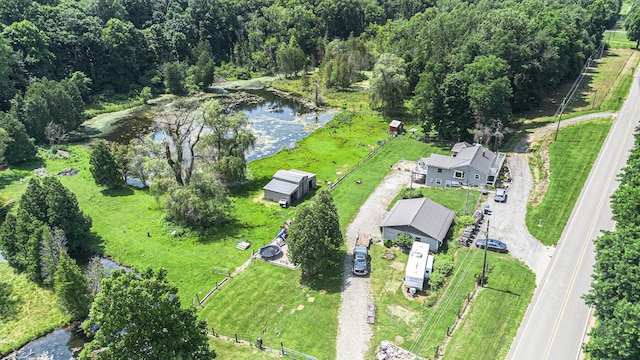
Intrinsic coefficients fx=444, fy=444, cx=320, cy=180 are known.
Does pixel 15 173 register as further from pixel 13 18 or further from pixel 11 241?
pixel 13 18

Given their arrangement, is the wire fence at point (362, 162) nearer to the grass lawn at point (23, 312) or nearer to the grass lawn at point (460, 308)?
the grass lawn at point (460, 308)

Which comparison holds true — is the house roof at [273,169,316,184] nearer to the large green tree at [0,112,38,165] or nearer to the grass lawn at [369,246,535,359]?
the grass lawn at [369,246,535,359]

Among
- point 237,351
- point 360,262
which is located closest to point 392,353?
point 360,262

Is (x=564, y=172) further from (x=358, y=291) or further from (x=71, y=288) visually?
(x=71, y=288)

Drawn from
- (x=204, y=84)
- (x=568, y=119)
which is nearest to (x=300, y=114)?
(x=204, y=84)

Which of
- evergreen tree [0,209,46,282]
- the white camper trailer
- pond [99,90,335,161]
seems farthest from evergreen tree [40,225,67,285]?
pond [99,90,335,161]

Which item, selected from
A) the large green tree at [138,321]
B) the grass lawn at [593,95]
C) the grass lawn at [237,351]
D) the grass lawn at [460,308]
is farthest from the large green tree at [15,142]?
the grass lawn at [593,95]
